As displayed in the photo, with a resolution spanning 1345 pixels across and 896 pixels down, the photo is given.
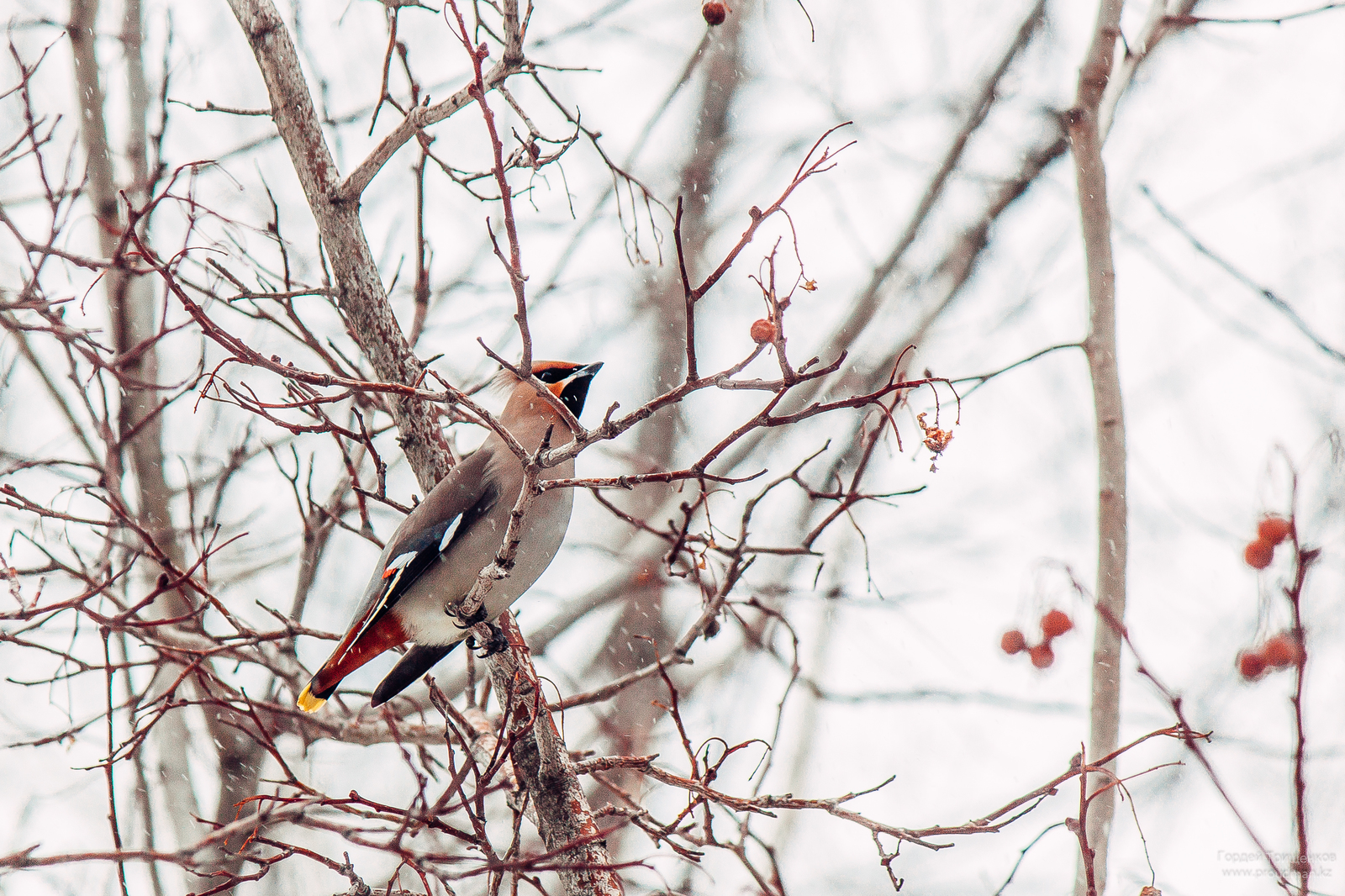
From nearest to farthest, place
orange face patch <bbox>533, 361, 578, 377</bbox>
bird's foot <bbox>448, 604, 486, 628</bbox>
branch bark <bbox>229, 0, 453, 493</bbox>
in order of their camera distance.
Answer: branch bark <bbox>229, 0, 453, 493</bbox>
bird's foot <bbox>448, 604, 486, 628</bbox>
orange face patch <bbox>533, 361, 578, 377</bbox>

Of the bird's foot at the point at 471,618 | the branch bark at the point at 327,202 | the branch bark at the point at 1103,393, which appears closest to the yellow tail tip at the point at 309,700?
the bird's foot at the point at 471,618

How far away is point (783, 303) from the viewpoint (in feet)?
6.91

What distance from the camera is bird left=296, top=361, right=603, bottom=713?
413cm

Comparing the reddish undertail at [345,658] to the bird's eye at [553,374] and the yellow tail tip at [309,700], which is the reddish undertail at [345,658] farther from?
the bird's eye at [553,374]

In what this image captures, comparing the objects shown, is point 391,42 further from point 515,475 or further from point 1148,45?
point 1148,45

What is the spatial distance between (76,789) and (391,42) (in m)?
4.37

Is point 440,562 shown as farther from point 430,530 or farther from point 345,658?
point 345,658

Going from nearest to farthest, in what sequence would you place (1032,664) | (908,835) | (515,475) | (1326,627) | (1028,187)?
(908,835) < (515,475) < (1032,664) < (1326,627) < (1028,187)

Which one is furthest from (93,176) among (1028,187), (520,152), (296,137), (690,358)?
(1028,187)

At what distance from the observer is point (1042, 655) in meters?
4.92

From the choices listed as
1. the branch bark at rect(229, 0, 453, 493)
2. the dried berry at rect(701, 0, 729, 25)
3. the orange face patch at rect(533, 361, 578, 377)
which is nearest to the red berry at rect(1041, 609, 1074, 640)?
the orange face patch at rect(533, 361, 578, 377)

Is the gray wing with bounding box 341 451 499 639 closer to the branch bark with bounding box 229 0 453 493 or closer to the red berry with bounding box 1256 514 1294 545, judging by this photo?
the branch bark with bounding box 229 0 453 493

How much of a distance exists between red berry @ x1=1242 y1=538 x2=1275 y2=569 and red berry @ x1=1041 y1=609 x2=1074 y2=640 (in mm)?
918

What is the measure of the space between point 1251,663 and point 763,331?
239 cm
